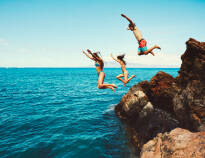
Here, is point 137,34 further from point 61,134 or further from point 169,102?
point 61,134

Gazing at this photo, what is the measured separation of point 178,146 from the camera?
6684 mm

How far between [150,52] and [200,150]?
17.4ft

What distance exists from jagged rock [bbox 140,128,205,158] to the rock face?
3431mm

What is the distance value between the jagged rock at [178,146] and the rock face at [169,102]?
3.43m

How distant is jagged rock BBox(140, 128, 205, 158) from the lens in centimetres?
596

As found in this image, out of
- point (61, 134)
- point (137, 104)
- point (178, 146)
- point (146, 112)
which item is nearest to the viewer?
point (178, 146)

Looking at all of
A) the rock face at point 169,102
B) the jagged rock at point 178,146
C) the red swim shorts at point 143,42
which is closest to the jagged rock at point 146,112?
the rock face at point 169,102

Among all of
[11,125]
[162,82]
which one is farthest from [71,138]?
[162,82]

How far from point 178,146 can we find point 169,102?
8.83 metres

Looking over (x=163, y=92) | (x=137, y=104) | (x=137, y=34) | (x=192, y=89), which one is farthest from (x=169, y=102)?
(x=137, y=34)

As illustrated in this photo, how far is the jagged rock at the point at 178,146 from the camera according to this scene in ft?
19.6

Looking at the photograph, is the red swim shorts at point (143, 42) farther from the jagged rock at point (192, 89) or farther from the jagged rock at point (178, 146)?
the jagged rock at point (192, 89)

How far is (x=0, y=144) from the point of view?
12.2 m

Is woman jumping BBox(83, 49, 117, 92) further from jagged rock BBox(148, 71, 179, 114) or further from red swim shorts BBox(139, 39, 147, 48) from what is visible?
jagged rock BBox(148, 71, 179, 114)
